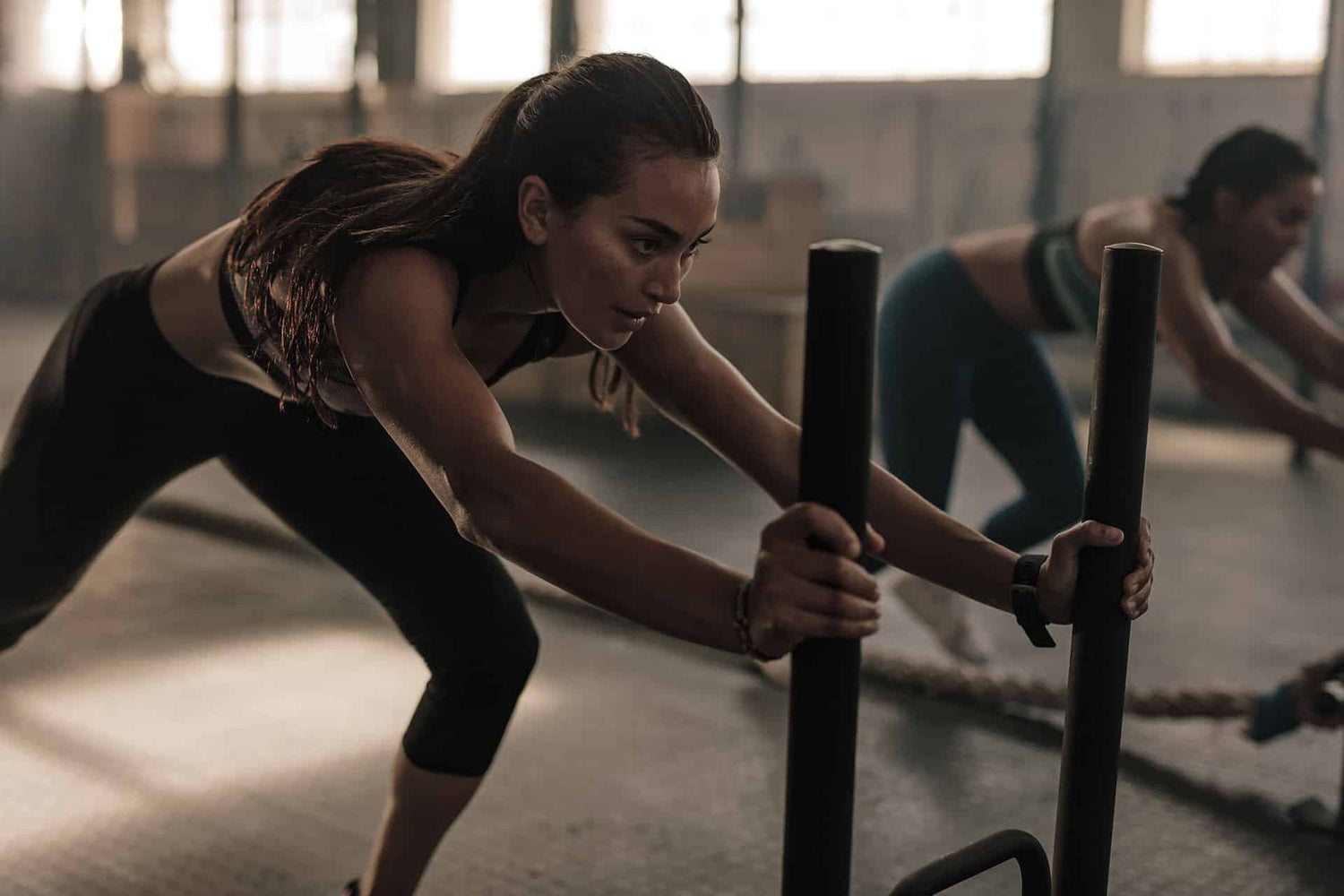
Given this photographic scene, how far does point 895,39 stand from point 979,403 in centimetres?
523

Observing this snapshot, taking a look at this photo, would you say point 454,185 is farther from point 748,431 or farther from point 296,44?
point 296,44

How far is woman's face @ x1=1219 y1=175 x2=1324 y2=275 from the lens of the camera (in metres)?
2.16

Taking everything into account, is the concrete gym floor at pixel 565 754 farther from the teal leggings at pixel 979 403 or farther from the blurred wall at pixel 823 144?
the blurred wall at pixel 823 144

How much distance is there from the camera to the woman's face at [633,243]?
1.04 metres

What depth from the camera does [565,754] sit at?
7.21 feet

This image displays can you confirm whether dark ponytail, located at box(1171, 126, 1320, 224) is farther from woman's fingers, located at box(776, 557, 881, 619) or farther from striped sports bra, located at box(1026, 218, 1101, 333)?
woman's fingers, located at box(776, 557, 881, 619)

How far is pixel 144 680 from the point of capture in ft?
8.16


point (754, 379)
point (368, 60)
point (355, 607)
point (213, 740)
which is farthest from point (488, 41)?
point (213, 740)

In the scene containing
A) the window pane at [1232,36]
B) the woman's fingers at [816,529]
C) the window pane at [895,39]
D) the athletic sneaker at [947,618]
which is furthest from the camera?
the window pane at [895,39]

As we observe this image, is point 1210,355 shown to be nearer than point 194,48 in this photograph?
Yes

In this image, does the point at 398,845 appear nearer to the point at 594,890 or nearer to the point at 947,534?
the point at 594,890

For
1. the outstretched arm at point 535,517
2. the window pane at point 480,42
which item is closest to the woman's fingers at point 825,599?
the outstretched arm at point 535,517

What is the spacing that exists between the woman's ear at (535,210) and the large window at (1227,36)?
5.80 meters

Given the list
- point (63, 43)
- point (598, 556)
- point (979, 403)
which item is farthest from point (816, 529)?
point (63, 43)
